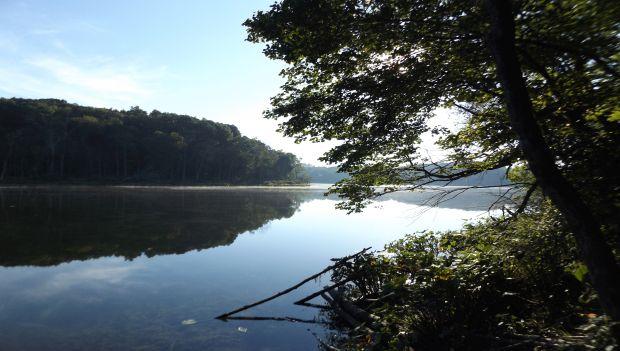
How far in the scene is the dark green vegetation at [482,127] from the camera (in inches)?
213

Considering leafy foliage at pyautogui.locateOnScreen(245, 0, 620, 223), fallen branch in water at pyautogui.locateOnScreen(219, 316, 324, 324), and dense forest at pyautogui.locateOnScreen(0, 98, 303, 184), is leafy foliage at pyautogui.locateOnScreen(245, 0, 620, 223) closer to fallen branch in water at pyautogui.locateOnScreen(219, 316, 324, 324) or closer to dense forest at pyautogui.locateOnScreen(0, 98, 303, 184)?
fallen branch in water at pyautogui.locateOnScreen(219, 316, 324, 324)

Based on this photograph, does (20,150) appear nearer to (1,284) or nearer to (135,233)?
(135,233)

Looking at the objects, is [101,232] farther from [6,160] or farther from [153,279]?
[6,160]

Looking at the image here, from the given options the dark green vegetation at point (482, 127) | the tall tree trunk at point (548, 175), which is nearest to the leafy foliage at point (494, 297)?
the dark green vegetation at point (482, 127)

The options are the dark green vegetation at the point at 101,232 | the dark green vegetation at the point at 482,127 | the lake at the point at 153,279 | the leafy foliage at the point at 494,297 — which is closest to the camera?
the dark green vegetation at the point at 482,127

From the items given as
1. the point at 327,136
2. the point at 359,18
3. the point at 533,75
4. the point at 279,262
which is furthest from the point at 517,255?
the point at 279,262

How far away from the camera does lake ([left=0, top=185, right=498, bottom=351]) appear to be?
9008 mm

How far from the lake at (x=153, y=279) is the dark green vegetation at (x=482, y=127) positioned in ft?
8.93

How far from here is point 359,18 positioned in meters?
8.37

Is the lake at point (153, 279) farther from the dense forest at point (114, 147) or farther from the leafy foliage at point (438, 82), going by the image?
the dense forest at point (114, 147)

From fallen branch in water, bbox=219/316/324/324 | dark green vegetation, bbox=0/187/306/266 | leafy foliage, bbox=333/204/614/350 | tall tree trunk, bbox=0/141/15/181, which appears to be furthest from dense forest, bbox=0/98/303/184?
leafy foliage, bbox=333/204/614/350

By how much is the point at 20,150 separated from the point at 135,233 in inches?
2848

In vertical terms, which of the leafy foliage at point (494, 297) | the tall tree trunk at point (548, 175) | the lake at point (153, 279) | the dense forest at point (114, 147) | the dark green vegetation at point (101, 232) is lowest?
the lake at point (153, 279)

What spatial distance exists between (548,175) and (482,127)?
506 centimetres
